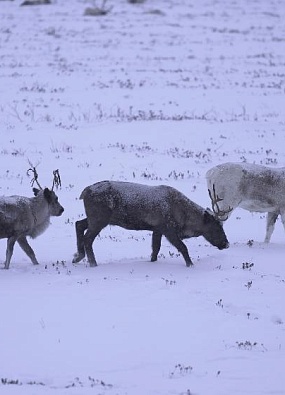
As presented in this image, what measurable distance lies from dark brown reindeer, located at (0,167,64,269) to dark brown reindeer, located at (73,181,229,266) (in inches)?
25.7

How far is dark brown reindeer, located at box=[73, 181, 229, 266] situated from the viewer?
11.3 metres

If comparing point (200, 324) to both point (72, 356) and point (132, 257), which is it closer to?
point (72, 356)

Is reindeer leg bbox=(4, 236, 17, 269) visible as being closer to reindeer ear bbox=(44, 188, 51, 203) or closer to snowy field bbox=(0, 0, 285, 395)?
snowy field bbox=(0, 0, 285, 395)

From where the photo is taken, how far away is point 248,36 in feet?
143

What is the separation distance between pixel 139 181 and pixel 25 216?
648cm

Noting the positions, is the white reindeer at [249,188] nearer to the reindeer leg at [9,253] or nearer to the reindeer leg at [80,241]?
the reindeer leg at [80,241]

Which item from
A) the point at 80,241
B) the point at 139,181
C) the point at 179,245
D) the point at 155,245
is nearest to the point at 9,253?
the point at 80,241

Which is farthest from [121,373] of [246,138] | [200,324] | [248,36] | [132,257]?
[248,36]

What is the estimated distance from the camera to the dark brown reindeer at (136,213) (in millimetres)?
11273

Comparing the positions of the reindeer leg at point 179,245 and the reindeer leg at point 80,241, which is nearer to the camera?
the reindeer leg at point 179,245

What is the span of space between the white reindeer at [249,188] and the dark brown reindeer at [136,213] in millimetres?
1473

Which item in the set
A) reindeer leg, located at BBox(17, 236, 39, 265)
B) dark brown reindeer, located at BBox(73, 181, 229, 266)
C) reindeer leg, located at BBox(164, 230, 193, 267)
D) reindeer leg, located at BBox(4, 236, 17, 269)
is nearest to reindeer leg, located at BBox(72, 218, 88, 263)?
dark brown reindeer, located at BBox(73, 181, 229, 266)

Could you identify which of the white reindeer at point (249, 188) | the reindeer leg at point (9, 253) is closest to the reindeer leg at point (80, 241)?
the reindeer leg at point (9, 253)

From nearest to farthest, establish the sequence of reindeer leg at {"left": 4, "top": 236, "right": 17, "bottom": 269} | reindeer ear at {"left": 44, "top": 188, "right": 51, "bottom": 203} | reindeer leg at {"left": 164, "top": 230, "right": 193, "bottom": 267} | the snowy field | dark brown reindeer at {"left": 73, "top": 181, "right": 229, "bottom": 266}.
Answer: the snowy field, reindeer leg at {"left": 4, "top": 236, "right": 17, "bottom": 269}, dark brown reindeer at {"left": 73, "top": 181, "right": 229, "bottom": 266}, reindeer leg at {"left": 164, "top": 230, "right": 193, "bottom": 267}, reindeer ear at {"left": 44, "top": 188, "right": 51, "bottom": 203}
